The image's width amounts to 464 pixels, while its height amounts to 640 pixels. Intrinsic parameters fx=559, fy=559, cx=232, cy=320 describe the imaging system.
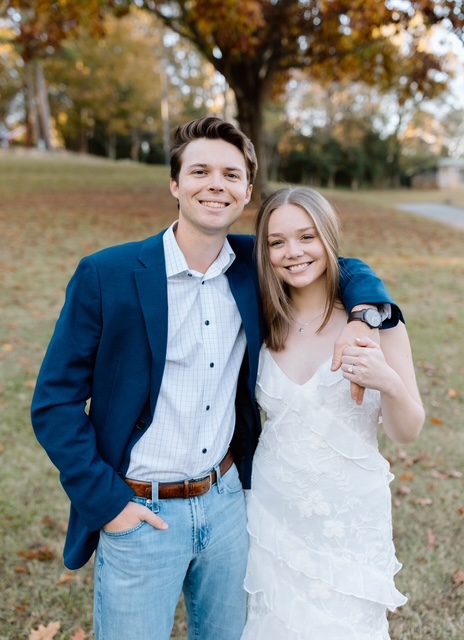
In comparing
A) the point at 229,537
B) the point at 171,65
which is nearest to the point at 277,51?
the point at 229,537

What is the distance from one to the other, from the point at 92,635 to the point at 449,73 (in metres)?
15.7

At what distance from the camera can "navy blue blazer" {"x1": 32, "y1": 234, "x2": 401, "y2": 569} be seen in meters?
1.93

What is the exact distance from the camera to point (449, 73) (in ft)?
48.3

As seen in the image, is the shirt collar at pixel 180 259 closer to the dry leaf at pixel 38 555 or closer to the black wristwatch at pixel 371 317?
the black wristwatch at pixel 371 317

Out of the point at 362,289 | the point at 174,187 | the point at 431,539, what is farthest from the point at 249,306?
the point at 431,539

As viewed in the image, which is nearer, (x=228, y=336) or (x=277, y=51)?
(x=228, y=336)

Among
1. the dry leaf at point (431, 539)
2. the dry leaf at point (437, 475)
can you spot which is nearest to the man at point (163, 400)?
the dry leaf at point (431, 539)

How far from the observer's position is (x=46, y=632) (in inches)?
122

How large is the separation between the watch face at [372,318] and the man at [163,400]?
0.04m

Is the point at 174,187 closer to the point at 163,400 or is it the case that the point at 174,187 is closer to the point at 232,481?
the point at 163,400

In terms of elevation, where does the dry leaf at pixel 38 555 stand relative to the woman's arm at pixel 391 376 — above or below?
below

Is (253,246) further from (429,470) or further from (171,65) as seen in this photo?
(171,65)

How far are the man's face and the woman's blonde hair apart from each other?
21 centimetres

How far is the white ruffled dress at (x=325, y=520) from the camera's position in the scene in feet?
7.14
